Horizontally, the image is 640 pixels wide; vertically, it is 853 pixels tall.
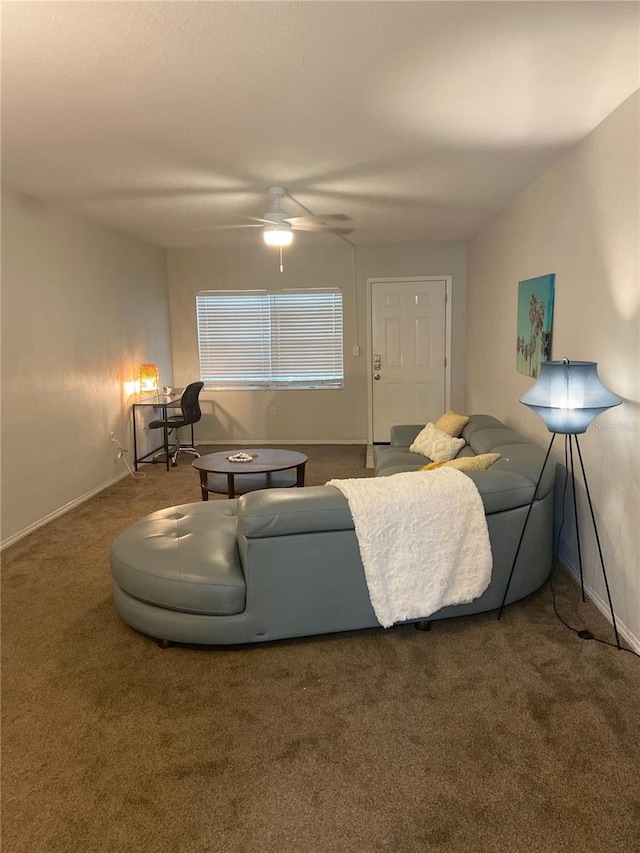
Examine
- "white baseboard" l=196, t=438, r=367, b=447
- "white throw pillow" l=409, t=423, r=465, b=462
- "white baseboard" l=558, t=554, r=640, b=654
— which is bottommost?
"white baseboard" l=558, t=554, r=640, b=654

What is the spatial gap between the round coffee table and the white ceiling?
1.95 metres

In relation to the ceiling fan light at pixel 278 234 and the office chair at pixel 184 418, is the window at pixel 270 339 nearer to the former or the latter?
the office chair at pixel 184 418

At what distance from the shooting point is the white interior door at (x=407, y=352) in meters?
6.86

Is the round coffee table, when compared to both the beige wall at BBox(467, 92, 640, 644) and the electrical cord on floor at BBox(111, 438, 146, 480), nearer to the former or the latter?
the electrical cord on floor at BBox(111, 438, 146, 480)

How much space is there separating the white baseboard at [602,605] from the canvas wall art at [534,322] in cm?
125

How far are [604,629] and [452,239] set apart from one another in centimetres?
485

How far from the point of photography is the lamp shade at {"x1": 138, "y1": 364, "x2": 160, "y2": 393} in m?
6.06

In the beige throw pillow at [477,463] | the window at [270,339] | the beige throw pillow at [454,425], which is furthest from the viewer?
the window at [270,339]

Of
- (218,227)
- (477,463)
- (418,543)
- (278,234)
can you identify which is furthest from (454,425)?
(218,227)

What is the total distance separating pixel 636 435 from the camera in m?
2.52

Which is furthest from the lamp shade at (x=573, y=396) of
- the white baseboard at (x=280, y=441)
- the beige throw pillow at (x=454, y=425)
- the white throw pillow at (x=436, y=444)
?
the white baseboard at (x=280, y=441)

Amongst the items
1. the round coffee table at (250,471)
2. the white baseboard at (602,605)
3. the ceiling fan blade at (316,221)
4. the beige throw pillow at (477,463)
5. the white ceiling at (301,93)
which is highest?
the ceiling fan blade at (316,221)

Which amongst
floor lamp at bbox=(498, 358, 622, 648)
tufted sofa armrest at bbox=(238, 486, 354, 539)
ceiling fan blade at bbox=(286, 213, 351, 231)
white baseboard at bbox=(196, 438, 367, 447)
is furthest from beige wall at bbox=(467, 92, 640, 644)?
white baseboard at bbox=(196, 438, 367, 447)

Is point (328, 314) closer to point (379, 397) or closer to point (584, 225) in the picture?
point (379, 397)
